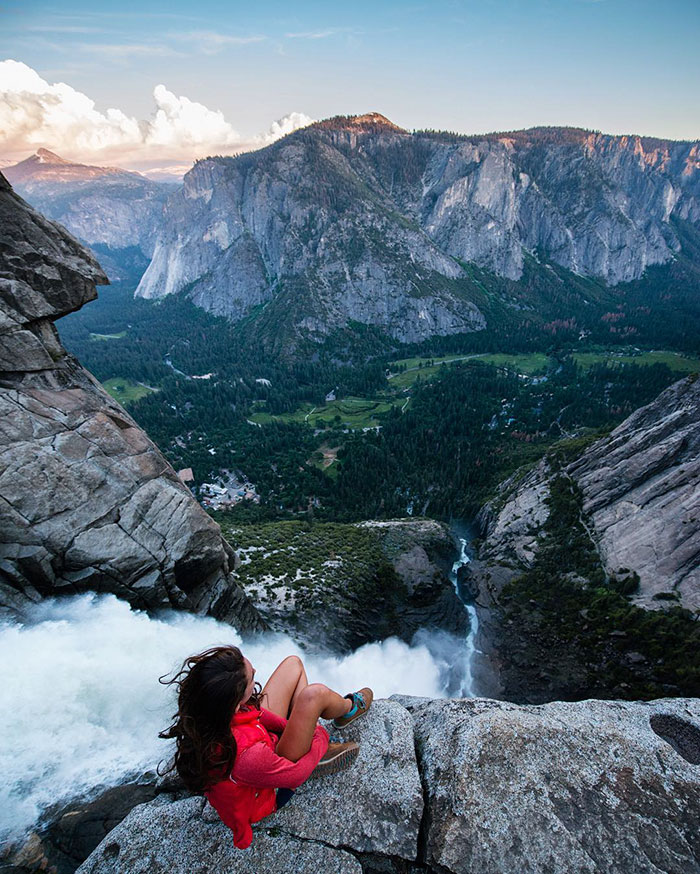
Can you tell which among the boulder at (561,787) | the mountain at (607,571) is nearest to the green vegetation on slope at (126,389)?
the mountain at (607,571)

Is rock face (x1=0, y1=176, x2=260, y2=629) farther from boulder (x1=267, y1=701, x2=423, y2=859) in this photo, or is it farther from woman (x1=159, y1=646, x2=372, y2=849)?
boulder (x1=267, y1=701, x2=423, y2=859)

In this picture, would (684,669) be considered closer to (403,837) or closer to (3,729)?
(403,837)

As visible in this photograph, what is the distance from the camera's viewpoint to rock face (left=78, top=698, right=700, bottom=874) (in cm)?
598

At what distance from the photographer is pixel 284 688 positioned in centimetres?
707

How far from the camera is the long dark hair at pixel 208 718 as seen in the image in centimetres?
500

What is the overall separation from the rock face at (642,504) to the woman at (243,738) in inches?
1303

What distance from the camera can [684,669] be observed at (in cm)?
2367

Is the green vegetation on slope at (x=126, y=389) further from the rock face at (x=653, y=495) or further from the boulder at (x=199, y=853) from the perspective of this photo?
the boulder at (x=199, y=853)

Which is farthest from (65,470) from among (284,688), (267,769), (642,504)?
(642,504)

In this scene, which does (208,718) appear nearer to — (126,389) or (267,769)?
(267,769)

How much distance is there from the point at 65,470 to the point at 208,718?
1083 cm

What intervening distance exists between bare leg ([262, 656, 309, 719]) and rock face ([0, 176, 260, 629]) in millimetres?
8337

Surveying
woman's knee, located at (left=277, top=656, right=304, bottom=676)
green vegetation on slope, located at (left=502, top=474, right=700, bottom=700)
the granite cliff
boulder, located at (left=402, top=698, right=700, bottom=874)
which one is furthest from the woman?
green vegetation on slope, located at (left=502, top=474, right=700, bottom=700)

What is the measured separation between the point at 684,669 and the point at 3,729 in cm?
3293
